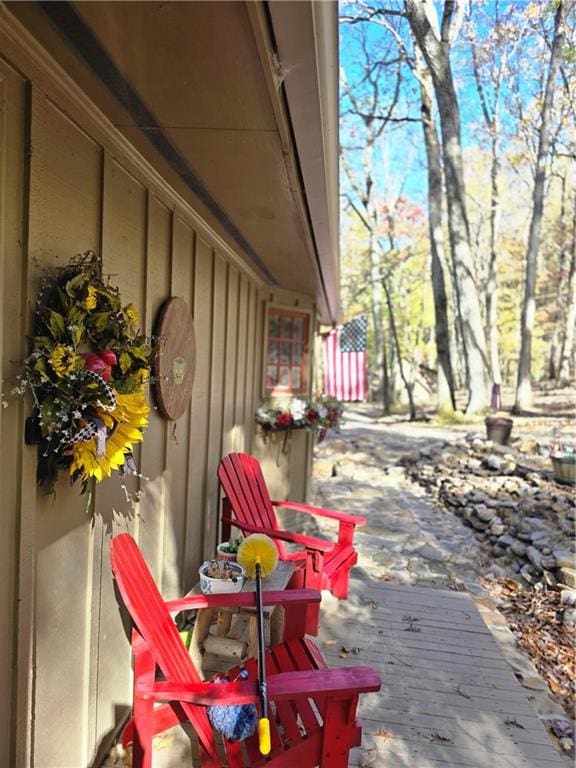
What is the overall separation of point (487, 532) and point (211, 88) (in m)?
4.85

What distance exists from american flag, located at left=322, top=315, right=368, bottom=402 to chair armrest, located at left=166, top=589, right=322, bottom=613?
8.00 meters

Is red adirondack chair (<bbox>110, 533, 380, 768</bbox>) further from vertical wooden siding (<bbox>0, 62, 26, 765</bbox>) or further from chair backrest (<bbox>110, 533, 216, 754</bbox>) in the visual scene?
vertical wooden siding (<bbox>0, 62, 26, 765</bbox>)

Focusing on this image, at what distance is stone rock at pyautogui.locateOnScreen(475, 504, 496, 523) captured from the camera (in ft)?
17.7

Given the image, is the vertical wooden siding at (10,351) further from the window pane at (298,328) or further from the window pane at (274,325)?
the window pane at (298,328)

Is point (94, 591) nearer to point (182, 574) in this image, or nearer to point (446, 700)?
point (182, 574)

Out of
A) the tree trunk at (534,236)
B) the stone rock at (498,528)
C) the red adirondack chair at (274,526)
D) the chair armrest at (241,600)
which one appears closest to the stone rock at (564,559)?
the stone rock at (498,528)

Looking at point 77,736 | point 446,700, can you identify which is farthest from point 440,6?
point 77,736

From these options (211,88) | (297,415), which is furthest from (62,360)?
(297,415)

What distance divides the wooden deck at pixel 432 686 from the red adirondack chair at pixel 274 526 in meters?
0.23

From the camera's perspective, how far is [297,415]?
4.79m

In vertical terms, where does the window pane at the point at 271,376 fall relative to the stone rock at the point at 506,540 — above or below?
above

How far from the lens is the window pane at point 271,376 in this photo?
4873 mm

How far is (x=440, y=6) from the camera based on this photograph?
828 cm

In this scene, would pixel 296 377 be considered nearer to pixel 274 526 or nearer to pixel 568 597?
pixel 274 526
